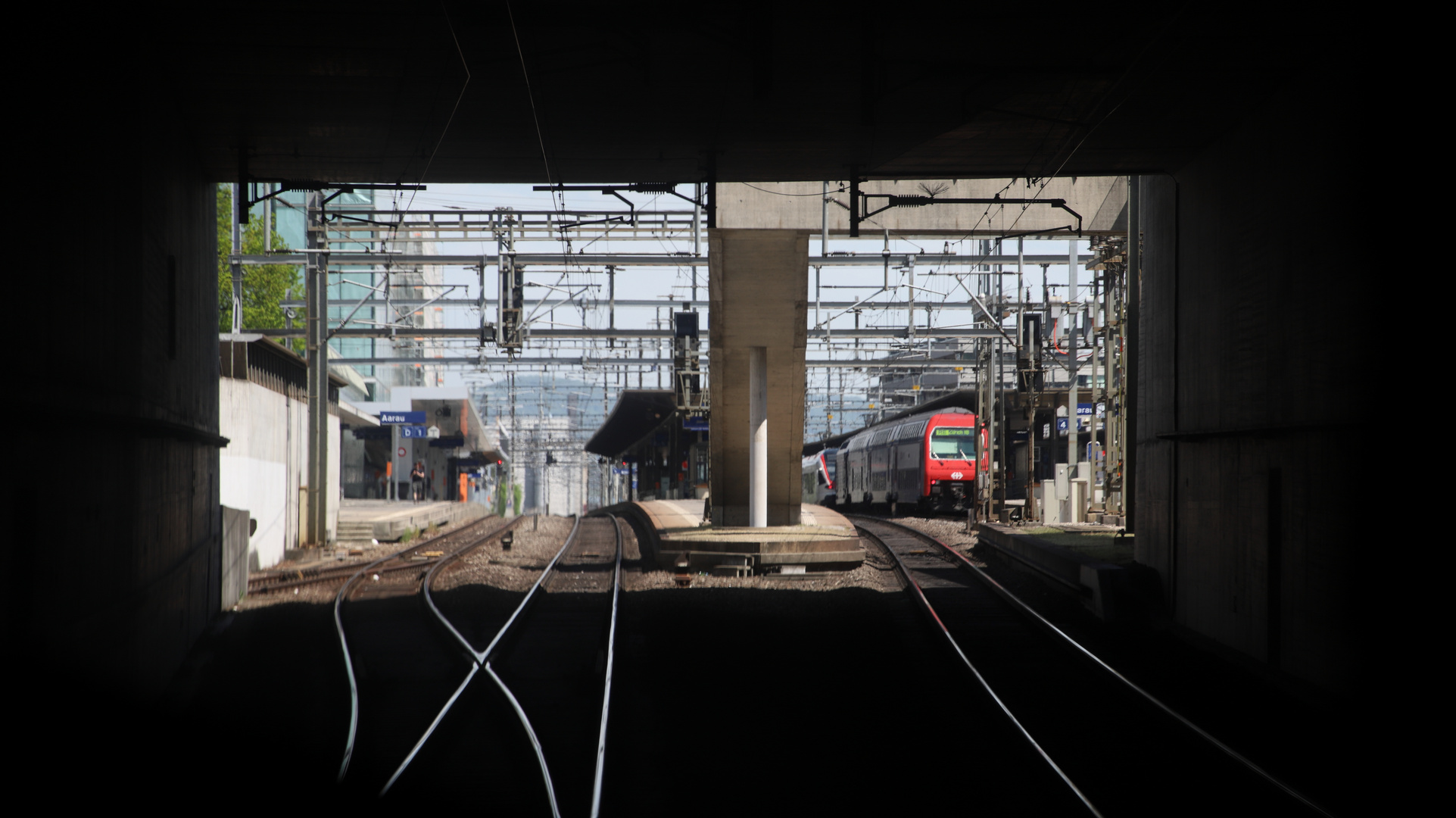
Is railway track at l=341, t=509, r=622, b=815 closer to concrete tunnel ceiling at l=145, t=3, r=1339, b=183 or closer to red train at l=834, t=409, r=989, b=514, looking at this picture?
concrete tunnel ceiling at l=145, t=3, r=1339, b=183

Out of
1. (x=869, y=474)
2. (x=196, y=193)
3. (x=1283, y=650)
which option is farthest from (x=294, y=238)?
(x=1283, y=650)

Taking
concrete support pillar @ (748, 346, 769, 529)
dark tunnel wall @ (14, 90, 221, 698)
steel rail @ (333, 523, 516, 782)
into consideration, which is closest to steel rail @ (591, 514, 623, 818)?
steel rail @ (333, 523, 516, 782)

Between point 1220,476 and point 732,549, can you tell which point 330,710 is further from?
point 732,549

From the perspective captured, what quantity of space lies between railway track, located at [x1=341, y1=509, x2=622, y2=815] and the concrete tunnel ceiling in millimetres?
5020

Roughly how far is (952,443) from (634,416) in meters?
16.8

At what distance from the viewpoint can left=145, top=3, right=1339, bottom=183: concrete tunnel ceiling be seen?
29.9 ft

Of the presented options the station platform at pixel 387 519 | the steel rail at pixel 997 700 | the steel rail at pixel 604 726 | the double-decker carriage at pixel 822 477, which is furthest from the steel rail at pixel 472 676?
the double-decker carriage at pixel 822 477

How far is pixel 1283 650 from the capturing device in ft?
32.9

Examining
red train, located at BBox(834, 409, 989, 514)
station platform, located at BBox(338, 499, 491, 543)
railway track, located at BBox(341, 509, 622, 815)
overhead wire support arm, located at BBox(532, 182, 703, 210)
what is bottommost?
station platform, located at BBox(338, 499, 491, 543)

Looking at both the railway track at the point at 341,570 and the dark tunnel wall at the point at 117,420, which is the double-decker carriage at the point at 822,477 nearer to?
the railway track at the point at 341,570

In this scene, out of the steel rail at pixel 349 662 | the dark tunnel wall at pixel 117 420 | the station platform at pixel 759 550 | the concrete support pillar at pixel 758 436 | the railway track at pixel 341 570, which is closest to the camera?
the dark tunnel wall at pixel 117 420

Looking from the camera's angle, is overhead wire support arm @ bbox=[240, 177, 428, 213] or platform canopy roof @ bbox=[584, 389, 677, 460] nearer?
overhead wire support arm @ bbox=[240, 177, 428, 213]

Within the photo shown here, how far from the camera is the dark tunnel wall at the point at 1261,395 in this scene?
9.14 m

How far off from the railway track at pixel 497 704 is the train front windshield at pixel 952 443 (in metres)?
21.0
